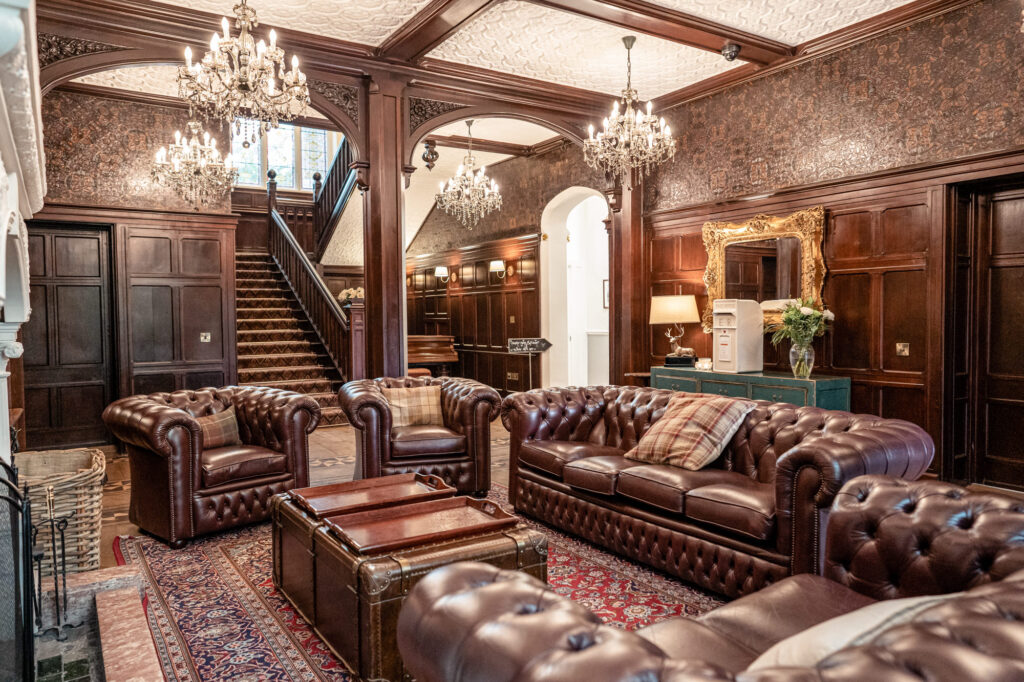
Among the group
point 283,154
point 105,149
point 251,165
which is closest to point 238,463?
point 105,149

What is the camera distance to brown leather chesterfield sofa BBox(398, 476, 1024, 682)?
1.06 metres

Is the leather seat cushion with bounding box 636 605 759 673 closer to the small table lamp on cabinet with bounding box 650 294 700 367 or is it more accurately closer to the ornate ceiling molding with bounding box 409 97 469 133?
the small table lamp on cabinet with bounding box 650 294 700 367

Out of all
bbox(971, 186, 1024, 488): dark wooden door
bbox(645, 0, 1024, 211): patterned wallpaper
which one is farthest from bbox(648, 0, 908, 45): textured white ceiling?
bbox(971, 186, 1024, 488): dark wooden door

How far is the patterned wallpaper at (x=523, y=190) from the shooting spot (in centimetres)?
904

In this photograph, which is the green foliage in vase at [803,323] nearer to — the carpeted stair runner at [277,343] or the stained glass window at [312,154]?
the carpeted stair runner at [277,343]

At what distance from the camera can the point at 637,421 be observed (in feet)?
15.4

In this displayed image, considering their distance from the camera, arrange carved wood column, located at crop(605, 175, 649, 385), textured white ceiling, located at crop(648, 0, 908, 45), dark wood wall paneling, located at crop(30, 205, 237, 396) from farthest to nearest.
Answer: carved wood column, located at crop(605, 175, 649, 385)
dark wood wall paneling, located at crop(30, 205, 237, 396)
textured white ceiling, located at crop(648, 0, 908, 45)

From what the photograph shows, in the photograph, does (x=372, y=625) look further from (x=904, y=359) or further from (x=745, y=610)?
(x=904, y=359)

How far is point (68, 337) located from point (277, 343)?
109 inches

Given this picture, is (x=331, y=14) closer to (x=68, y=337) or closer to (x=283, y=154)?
(x=68, y=337)

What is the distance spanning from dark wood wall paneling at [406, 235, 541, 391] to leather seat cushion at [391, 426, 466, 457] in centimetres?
501

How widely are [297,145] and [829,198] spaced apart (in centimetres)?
1033

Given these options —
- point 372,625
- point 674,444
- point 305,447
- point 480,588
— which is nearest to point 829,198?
point 674,444

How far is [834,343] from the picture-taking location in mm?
6094
